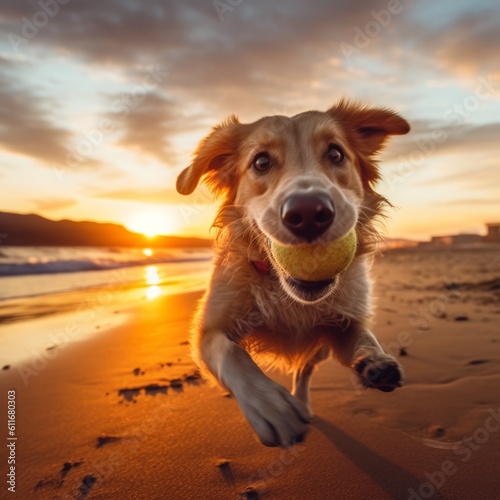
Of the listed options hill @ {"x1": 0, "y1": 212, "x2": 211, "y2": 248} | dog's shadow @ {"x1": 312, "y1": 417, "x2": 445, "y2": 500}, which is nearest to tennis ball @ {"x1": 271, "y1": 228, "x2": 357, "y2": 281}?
dog's shadow @ {"x1": 312, "y1": 417, "x2": 445, "y2": 500}

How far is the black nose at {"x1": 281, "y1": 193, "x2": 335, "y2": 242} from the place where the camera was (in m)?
2.26

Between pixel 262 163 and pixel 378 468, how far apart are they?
201 centimetres

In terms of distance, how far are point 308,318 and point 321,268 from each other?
0.71m

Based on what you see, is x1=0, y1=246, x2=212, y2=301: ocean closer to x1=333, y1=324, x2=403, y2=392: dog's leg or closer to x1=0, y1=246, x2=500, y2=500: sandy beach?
x1=0, y1=246, x2=500, y2=500: sandy beach

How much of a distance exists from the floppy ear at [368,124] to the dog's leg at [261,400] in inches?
83.7

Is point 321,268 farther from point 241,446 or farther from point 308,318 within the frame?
point 241,446

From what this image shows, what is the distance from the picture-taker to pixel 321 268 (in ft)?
8.15

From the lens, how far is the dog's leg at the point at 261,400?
1.90 metres

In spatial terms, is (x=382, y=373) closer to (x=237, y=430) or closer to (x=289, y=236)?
(x=289, y=236)

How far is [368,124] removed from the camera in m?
3.67

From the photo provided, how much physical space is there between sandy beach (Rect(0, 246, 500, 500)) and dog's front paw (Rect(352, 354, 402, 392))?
41 centimetres

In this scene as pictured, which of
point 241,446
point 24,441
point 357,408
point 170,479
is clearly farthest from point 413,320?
point 24,441

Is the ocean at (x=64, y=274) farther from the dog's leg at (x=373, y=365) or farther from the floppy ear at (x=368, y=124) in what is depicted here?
the dog's leg at (x=373, y=365)

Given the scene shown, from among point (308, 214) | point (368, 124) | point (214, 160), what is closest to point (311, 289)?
point (308, 214)
